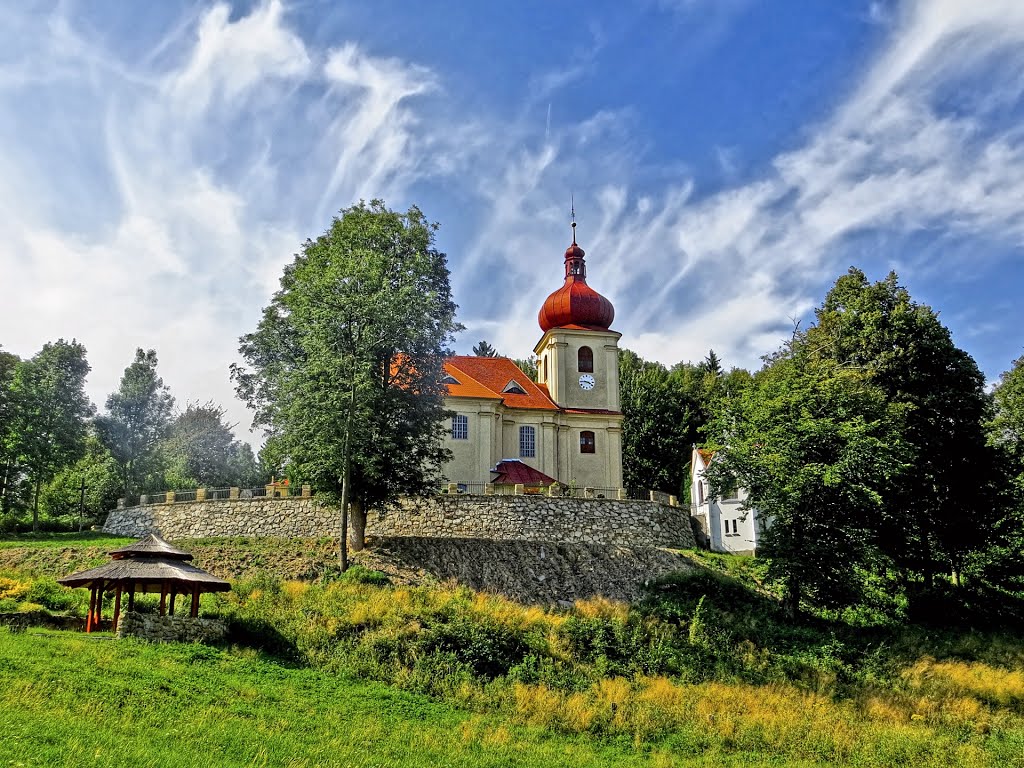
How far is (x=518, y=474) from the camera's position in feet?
138

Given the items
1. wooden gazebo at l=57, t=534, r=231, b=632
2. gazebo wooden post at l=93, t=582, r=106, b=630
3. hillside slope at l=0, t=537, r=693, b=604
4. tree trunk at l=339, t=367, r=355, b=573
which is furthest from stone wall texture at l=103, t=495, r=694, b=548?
gazebo wooden post at l=93, t=582, r=106, b=630

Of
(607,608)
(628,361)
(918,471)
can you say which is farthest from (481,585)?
(628,361)

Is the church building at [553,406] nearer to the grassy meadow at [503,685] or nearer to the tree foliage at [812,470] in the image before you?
the tree foliage at [812,470]

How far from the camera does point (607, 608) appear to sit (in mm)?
27703

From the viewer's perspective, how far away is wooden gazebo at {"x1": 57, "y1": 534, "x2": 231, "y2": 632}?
20906 mm

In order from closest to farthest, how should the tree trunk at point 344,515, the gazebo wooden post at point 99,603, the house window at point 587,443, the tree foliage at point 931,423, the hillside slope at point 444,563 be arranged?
the gazebo wooden post at point 99,603, the tree trunk at point 344,515, the hillside slope at point 444,563, the tree foliage at point 931,423, the house window at point 587,443

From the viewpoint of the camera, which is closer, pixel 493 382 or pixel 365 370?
pixel 365 370

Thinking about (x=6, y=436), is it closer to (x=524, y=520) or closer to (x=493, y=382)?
(x=493, y=382)

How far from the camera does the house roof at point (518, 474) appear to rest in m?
41.4

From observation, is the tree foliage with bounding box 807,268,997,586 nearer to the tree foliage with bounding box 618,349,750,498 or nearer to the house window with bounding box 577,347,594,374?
the house window with bounding box 577,347,594,374

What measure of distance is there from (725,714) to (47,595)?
781 inches

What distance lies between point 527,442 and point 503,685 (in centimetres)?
2442

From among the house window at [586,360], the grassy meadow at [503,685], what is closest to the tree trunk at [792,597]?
the grassy meadow at [503,685]

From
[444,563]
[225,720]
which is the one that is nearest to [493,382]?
[444,563]
